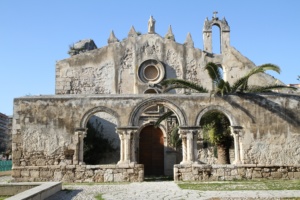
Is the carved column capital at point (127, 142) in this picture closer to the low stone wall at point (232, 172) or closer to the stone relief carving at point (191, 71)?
the low stone wall at point (232, 172)

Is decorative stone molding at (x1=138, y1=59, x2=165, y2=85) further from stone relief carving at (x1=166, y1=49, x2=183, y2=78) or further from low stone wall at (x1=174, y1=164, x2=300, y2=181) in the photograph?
low stone wall at (x1=174, y1=164, x2=300, y2=181)

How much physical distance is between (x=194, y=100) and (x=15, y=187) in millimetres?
7957

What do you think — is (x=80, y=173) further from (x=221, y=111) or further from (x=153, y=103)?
(x=221, y=111)

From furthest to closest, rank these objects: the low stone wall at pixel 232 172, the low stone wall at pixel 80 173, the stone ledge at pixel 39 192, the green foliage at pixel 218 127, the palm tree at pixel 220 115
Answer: the green foliage at pixel 218 127
the palm tree at pixel 220 115
the low stone wall at pixel 80 173
the low stone wall at pixel 232 172
the stone ledge at pixel 39 192

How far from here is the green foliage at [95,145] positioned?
19.8 metres

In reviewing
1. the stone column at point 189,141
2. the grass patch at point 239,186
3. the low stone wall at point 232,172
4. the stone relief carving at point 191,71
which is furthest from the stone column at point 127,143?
the stone relief carving at point 191,71

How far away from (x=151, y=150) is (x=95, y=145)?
3344 mm

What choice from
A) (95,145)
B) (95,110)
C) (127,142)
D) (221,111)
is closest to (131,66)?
(95,145)

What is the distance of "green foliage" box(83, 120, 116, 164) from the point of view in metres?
19.8

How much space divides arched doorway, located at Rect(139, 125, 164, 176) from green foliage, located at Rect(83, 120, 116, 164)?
1.81 meters

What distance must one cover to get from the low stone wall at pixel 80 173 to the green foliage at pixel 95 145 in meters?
4.76

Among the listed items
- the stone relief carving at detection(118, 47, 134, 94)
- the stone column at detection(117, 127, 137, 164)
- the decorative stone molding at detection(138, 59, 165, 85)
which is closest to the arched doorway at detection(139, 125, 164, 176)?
the stone relief carving at detection(118, 47, 134, 94)

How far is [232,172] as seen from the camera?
14609 millimetres

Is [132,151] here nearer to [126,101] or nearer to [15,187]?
[126,101]
